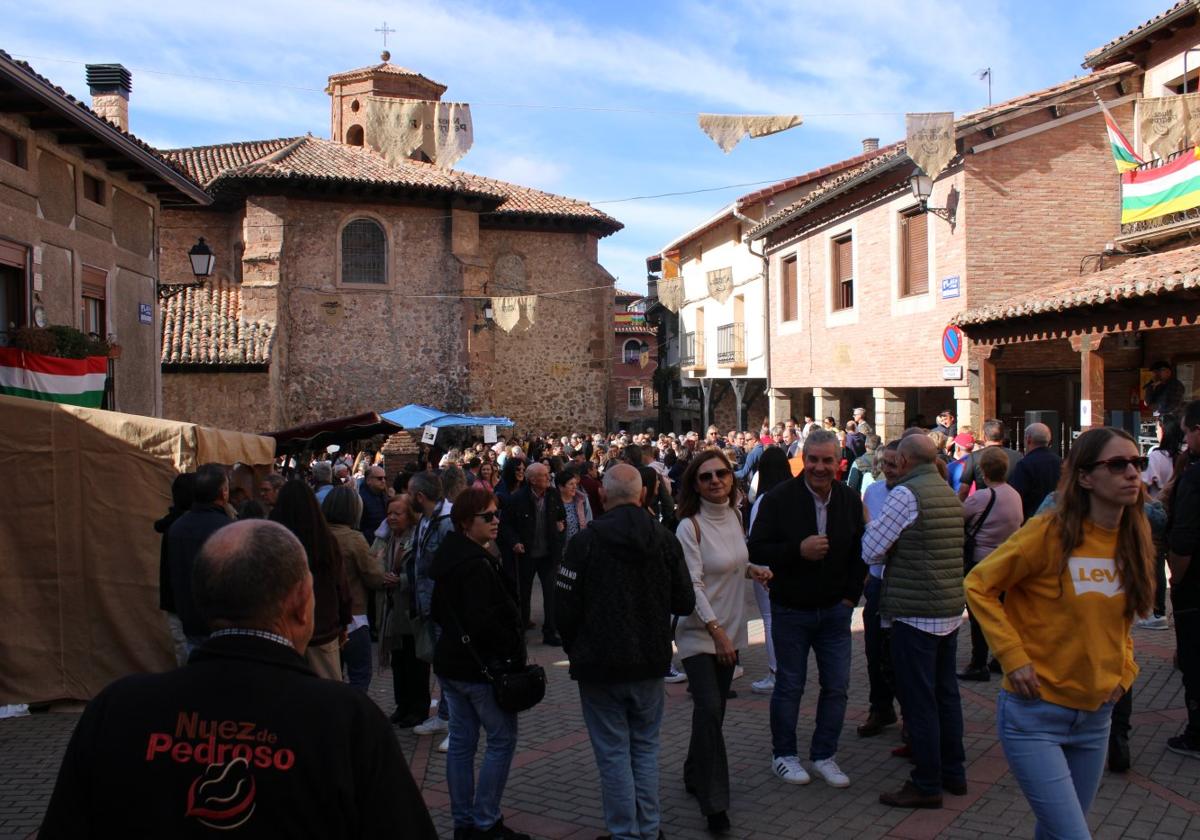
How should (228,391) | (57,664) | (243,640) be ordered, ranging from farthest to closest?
(228,391)
(57,664)
(243,640)

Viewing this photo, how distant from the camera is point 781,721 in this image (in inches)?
211

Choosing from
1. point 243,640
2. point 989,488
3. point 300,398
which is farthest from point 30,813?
point 300,398

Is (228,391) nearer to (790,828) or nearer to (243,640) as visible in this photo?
(790,828)

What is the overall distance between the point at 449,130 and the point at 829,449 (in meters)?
9.89

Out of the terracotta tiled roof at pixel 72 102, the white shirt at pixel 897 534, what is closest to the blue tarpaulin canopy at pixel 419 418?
the terracotta tiled roof at pixel 72 102

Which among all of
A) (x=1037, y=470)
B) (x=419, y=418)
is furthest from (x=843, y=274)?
(x=1037, y=470)

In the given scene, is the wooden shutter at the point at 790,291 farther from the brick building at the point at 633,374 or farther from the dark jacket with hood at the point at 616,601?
the brick building at the point at 633,374

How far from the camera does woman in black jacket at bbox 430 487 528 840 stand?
4.60 m

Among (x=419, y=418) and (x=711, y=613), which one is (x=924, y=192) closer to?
(x=419, y=418)

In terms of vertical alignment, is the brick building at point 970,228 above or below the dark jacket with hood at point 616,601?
above

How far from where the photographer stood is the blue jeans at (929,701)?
4898mm

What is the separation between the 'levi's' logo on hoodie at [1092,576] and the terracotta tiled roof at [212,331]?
23.0 m

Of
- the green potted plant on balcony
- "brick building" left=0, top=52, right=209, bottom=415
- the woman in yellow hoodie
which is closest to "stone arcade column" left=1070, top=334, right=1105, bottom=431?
the woman in yellow hoodie

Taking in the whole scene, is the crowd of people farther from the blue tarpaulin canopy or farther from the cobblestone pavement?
the blue tarpaulin canopy
